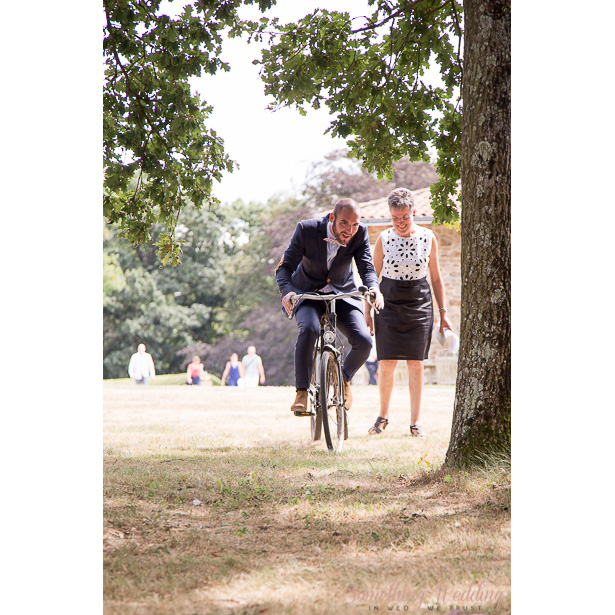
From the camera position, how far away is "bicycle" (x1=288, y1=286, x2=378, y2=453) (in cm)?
481

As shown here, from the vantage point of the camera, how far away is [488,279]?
146 inches

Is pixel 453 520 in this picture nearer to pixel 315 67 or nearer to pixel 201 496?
pixel 201 496

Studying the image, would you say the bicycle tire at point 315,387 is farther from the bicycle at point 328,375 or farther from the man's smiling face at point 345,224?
the man's smiling face at point 345,224

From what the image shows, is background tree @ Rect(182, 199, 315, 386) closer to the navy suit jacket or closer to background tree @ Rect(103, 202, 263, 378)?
background tree @ Rect(103, 202, 263, 378)

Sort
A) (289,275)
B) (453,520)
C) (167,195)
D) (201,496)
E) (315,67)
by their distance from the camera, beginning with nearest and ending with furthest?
(453,520) < (201,496) < (289,275) < (315,67) < (167,195)

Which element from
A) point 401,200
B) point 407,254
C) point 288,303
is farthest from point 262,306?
point 288,303

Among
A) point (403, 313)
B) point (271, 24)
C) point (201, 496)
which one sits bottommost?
point (201, 496)

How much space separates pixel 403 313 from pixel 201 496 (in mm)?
2972

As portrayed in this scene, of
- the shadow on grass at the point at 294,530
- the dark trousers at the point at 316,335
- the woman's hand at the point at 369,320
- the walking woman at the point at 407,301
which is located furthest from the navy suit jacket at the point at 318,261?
the shadow on grass at the point at 294,530

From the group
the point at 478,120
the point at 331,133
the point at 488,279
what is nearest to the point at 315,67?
the point at 331,133

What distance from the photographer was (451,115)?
232 inches

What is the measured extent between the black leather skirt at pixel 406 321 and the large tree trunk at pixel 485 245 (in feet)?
6.94

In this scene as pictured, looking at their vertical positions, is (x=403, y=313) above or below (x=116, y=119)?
below

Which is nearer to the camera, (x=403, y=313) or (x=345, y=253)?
(x=345, y=253)
